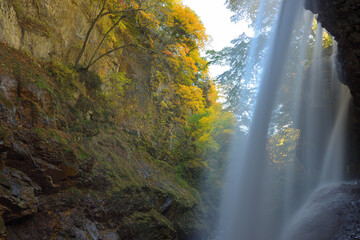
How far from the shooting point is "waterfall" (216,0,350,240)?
386 inches

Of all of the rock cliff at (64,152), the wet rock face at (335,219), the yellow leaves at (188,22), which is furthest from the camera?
the yellow leaves at (188,22)

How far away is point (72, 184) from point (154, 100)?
8984 mm

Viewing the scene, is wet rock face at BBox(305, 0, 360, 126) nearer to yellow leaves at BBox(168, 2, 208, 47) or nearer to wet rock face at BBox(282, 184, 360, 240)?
wet rock face at BBox(282, 184, 360, 240)

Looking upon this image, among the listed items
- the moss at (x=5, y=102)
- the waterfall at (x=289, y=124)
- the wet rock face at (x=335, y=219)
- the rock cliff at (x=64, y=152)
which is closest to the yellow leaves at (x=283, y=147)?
the waterfall at (x=289, y=124)

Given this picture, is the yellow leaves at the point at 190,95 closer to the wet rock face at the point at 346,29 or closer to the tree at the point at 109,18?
the tree at the point at 109,18

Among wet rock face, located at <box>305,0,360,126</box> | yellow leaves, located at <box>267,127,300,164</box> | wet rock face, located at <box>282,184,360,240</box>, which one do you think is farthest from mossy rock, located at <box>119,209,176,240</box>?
yellow leaves, located at <box>267,127,300,164</box>

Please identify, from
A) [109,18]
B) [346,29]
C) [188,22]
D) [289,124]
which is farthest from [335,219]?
[188,22]

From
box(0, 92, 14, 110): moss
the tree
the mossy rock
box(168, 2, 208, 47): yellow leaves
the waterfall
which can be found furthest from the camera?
box(168, 2, 208, 47): yellow leaves

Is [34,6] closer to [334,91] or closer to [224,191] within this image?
[334,91]

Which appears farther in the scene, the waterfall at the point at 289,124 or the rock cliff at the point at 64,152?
the waterfall at the point at 289,124

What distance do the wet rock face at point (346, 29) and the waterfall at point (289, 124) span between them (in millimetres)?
3344

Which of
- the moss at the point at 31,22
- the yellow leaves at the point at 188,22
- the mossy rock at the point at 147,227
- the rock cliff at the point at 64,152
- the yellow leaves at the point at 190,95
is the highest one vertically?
the yellow leaves at the point at 188,22

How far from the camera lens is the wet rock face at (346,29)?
5.04 m

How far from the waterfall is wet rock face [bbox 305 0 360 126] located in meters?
3.34
